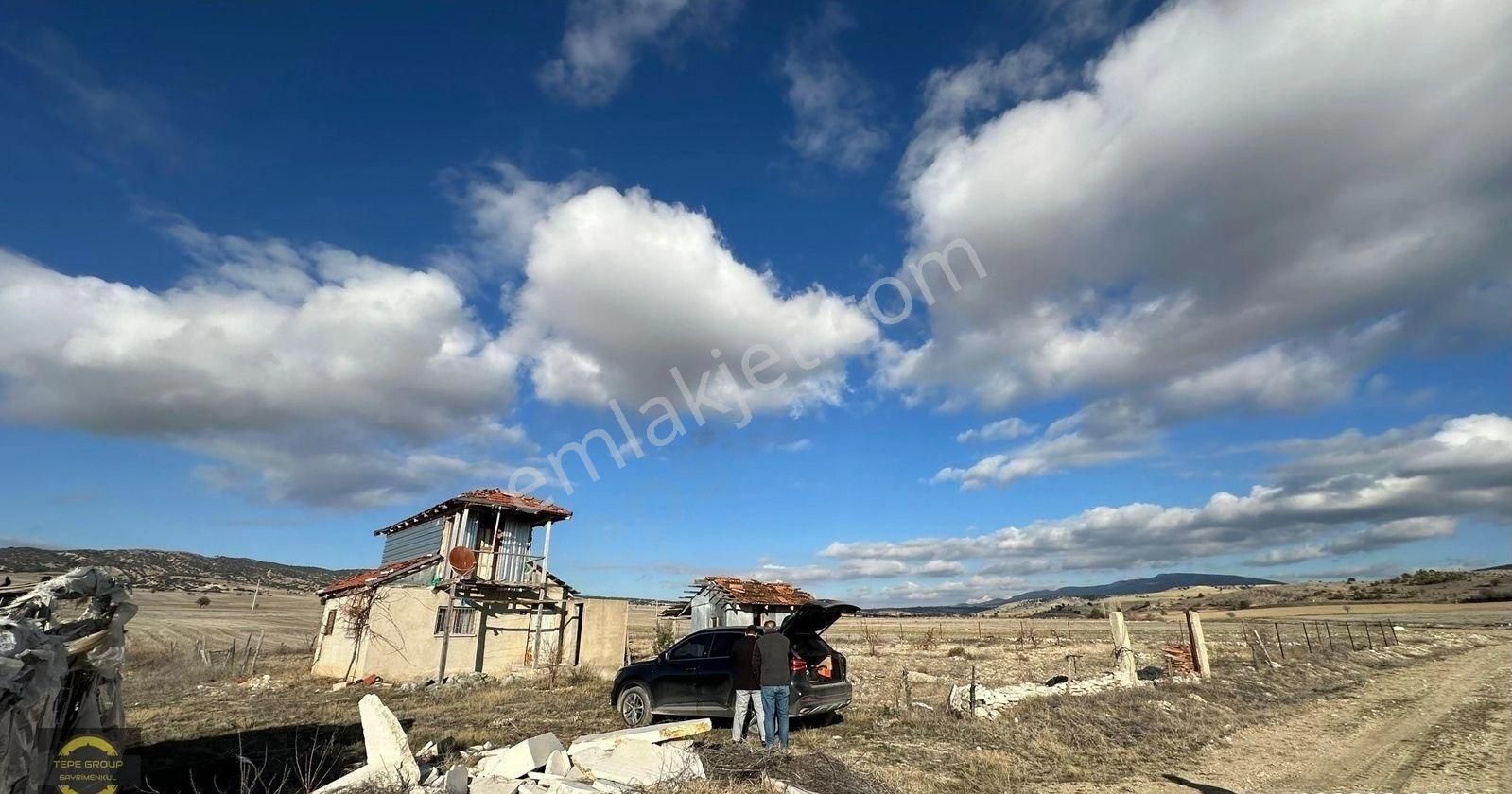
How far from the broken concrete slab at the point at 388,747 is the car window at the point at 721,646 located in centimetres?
483

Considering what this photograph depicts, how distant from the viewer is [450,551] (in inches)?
862

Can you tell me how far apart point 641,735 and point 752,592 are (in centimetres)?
2560

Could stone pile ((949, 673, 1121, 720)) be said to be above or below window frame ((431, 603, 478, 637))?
below

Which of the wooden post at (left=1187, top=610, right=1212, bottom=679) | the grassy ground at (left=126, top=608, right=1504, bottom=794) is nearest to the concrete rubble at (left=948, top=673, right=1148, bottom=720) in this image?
the grassy ground at (left=126, top=608, right=1504, bottom=794)

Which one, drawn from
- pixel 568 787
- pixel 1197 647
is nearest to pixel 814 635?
pixel 568 787

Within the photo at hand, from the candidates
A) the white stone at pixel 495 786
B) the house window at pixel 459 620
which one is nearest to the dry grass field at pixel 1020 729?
the white stone at pixel 495 786

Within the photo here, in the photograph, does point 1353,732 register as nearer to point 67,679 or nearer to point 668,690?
point 668,690

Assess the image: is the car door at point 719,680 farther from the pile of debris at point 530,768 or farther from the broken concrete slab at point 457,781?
the broken concrete slab at point 457,781

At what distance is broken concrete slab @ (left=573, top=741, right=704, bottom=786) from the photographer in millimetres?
7223

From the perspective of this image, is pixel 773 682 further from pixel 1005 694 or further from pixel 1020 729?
pixel 1005 694

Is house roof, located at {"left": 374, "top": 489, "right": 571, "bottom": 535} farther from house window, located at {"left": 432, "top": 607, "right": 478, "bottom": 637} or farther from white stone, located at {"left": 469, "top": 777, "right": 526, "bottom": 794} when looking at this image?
white stone, located at {"left": 469, "top": 777, "right": 526, "bottom": 794}

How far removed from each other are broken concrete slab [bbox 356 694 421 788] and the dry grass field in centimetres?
61

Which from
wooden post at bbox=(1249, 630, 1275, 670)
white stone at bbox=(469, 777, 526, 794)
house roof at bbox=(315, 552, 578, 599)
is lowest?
wooden post at bbox=(1249, 630, 1275, 670)

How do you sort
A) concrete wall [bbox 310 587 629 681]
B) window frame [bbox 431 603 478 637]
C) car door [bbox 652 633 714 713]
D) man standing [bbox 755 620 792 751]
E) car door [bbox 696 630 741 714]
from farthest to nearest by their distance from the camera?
window frame [bbox 431 603 478 637]
concrete wall [bbox 310 587 629 681]
car door [bbox 652 633 714 713]
car door [bbox 696 630 741 714]
man standing [bbox 755 620 792 751]
